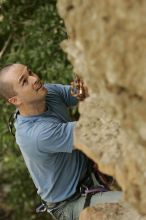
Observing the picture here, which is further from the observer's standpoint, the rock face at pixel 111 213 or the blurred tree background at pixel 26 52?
the blurred tree background at pixel 26 52

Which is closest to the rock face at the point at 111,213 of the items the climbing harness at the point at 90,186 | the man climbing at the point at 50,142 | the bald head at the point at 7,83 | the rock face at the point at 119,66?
the man climbing at the point at 50,142

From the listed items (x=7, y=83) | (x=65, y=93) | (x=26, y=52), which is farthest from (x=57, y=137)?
(x=26, y=52)

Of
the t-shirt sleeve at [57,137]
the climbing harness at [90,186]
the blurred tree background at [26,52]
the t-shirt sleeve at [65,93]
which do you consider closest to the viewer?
the t-shirt sleeve at [57,137]

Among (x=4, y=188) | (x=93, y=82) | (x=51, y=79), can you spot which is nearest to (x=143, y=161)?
(x=93, y=82)

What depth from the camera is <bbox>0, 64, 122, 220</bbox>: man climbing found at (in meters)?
3.28

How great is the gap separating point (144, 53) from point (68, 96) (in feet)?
6.71

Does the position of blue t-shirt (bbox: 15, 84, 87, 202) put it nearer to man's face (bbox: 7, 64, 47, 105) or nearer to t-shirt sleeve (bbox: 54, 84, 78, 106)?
Answer: t-shirt sleeve (bbox: 54, 84, 78, 106)

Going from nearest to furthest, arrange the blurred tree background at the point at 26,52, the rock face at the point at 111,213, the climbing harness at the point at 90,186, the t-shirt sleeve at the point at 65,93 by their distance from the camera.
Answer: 1. the rock face at the point at 111,213
2. the climbing harness at the point at 90,186
3. the t-shirt sleeve at the point at 65,93
4. the blurred tree background at the point at 26,52

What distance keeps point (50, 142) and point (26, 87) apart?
0.41 m

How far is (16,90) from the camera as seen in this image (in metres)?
3.35

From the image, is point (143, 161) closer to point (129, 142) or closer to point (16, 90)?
point (129, 142)

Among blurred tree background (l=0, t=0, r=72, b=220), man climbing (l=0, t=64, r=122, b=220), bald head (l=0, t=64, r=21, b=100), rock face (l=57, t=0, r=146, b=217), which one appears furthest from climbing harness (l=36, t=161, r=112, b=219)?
blurred tree background (l=0, t=0, r=72, b=220)

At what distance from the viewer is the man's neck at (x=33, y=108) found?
337cm

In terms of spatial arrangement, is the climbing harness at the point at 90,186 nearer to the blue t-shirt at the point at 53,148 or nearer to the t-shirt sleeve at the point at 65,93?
the blue t-shirt at the point at 53,148
